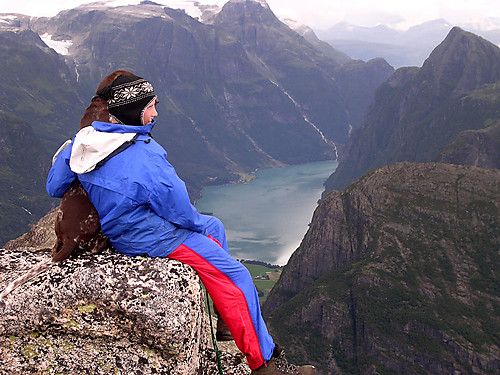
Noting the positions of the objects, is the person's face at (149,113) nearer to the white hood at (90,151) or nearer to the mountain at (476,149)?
the white hood at (90,151)

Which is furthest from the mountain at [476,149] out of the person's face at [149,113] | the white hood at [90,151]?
the white hood at [90,151]

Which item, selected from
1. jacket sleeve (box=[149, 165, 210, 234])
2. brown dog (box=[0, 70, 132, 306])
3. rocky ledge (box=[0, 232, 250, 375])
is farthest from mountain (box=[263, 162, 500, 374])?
jacket sleeve (box=[149, 165, 210, 234])

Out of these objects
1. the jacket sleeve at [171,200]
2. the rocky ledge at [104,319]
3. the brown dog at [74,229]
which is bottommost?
the rocky ledge at [104,319]

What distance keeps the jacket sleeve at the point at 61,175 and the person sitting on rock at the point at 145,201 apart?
0.01 meters

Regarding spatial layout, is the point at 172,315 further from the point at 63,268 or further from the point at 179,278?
the point at 63,268

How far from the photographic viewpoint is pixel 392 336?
89.1 metres

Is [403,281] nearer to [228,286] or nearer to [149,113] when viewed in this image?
[228,286]

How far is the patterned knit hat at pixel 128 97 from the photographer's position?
21.7ft

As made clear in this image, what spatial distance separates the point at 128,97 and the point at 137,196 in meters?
1.44

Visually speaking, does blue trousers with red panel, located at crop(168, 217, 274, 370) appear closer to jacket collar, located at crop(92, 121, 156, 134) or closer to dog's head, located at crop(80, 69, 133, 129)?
jacket collar, located at crop(92, 121, 156, 134)

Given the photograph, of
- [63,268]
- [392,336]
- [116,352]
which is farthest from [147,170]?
[392,336]

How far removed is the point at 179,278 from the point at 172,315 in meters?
0.47

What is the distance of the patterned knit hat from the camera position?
660 cm

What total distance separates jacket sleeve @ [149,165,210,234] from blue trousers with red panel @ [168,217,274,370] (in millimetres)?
373
